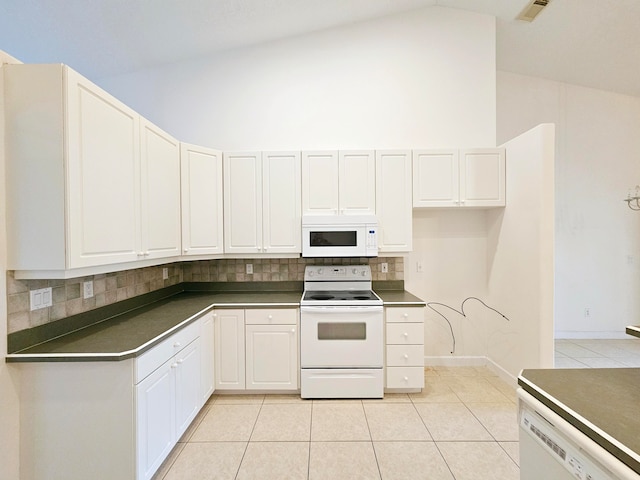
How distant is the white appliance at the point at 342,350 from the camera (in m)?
2.61

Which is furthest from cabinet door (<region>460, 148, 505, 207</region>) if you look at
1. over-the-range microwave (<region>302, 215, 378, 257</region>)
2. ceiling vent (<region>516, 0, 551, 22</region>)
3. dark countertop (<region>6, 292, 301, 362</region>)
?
dark countertop (<region>6, 292, 301, 362</region>)

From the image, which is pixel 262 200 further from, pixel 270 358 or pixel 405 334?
pixel 405 334

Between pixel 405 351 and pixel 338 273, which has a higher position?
pixel 338 273

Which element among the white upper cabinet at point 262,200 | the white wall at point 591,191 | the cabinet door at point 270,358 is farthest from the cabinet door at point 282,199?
the white wall at point 591,191

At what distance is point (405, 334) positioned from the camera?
8.75ft

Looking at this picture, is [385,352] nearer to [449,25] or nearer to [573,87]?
[449,25]

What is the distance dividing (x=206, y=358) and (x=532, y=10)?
4615mm

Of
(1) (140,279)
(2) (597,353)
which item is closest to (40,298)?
(1) (140,279)

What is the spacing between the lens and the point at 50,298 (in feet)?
5.71

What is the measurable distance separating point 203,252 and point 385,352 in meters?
1.97

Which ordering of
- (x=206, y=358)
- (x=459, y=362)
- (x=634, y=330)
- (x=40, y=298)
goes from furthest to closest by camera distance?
(x=459, y=362) → (x=206, y=358) → (x=40, y=298) → (x=634, y=330)

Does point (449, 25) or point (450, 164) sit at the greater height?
point (449, 25)

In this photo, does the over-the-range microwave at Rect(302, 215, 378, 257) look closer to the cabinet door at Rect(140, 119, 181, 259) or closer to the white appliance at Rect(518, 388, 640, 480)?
the cabinet door at Rect(140, 119, 181, 259)

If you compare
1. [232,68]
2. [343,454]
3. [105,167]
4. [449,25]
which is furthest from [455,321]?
[232,68]
